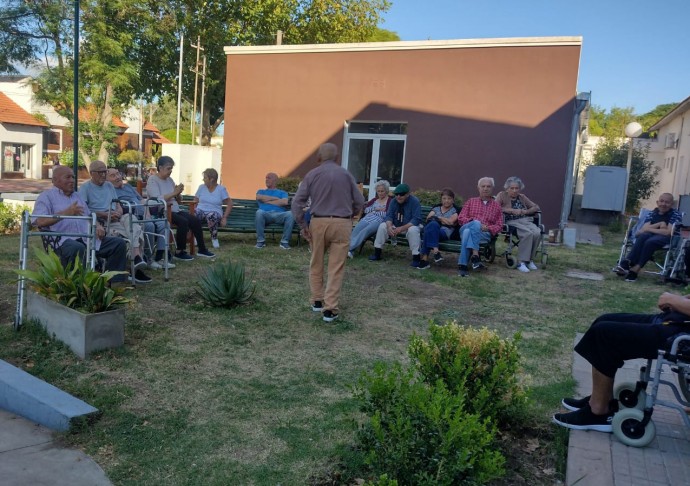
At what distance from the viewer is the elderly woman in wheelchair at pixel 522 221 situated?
8.56 meters

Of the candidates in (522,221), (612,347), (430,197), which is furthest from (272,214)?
(612,347)

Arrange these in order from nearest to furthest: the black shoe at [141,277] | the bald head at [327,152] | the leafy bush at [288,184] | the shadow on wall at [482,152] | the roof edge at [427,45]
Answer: the bald head at [327,152]
the black shoe at [141,277]
the roof edge at [427,45]
the shadow on wall at [482,152]
the leafy bush at [288,184]

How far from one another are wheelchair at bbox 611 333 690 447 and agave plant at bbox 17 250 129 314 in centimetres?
337

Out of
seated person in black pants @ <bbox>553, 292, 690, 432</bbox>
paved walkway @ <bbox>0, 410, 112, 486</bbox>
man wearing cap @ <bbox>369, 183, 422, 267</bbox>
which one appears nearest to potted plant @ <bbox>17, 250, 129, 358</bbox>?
paved walkway @ <bbox>0, 410, 112, 486</bbox>

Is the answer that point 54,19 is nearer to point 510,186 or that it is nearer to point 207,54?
point 207,54

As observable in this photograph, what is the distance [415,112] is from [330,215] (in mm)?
9802

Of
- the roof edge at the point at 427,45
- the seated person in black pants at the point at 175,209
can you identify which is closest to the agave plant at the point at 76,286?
the seated person in black pants at the point at 175,209

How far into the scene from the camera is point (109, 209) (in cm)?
631

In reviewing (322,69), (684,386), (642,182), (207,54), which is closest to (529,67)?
(322,69)

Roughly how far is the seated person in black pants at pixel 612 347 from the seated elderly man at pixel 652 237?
5589 millimetres

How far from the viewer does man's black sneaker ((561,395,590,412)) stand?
3.37 metres

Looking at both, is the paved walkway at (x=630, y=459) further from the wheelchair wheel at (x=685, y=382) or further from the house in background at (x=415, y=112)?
the house in background at (x=415, y=112)

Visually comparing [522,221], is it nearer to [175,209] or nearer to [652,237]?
[652,237]

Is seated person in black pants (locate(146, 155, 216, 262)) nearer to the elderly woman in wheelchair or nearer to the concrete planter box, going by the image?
the concrete planter box
